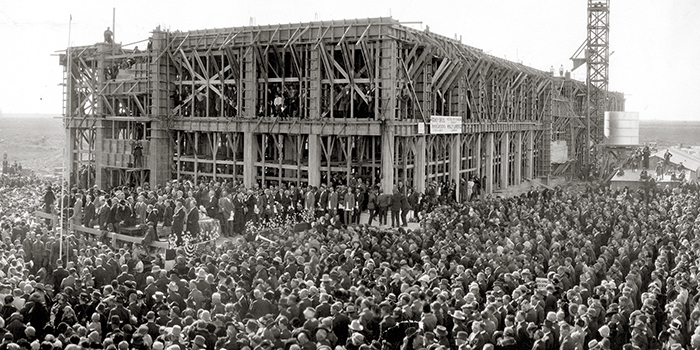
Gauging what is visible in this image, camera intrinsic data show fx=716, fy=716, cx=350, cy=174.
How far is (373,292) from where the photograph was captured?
14.8 metres

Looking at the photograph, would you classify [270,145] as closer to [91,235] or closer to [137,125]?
[137,125]

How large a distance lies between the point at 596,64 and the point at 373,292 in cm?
4642

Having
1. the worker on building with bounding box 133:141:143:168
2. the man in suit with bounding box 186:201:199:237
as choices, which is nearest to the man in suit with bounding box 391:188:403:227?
the man in suit with bounding box 186:201:199:237

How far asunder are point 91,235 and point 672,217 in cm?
2101

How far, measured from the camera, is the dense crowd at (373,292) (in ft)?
40.4

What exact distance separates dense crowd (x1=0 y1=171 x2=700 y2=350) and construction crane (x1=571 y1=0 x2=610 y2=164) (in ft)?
112

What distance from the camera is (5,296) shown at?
13930 mm

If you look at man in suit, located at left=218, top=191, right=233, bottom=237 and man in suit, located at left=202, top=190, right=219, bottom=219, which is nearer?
man in suit, located at left=218, top=191, right=233, bottom=237

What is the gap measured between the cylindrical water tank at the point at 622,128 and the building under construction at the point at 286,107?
1499cm

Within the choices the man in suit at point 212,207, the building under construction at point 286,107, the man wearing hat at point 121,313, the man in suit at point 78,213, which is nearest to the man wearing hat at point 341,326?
the man wearing hat at point 121,313

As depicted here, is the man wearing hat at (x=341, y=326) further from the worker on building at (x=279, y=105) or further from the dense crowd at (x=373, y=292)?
the worker on building at (x=279, y=105)

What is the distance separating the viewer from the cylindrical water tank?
181 ft

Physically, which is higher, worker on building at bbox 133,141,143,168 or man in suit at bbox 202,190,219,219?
worker on building at bbox 133,141,143,168

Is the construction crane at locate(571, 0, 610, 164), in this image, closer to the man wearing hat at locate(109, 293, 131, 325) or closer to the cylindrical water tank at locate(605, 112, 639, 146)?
the cylindrical water tank at locate(605, 112, 639, 146)
